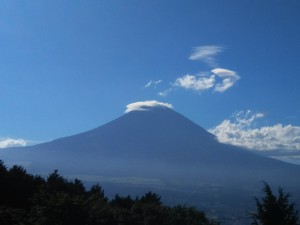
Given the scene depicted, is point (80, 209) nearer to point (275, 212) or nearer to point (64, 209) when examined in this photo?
point (64, 209)

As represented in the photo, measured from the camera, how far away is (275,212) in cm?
2372

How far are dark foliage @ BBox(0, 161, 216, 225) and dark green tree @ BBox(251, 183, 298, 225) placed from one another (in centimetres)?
1267

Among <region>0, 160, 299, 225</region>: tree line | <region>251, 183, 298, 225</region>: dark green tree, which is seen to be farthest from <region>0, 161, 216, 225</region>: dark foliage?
<region>251, 183, 298, 225</region>: dark green tree

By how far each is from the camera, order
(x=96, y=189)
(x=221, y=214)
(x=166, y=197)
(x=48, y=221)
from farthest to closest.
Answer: (x=166, y=197)
(x=221, y=214)
(x=96, y=189)
(x=48, y=221)

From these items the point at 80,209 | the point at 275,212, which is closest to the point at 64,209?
the point at 80,209

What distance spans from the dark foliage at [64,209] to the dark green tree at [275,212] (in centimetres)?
1267

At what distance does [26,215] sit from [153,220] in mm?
12442

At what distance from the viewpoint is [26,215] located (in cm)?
3109

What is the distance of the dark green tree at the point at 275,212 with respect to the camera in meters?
23.6

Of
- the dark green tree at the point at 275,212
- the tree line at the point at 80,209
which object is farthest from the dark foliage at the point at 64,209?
the dark green tree at the point at 275,212

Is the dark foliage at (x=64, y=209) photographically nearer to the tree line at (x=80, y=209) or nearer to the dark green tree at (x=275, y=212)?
the tree line at (x=80, y=209)

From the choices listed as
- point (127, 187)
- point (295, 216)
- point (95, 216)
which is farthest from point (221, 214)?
point (295, 216)

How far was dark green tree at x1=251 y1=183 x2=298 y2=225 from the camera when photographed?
2364 cm

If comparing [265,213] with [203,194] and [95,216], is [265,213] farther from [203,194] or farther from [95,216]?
[203,194]
